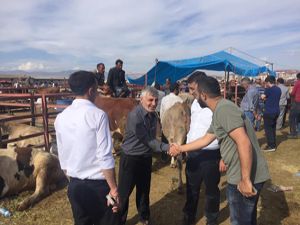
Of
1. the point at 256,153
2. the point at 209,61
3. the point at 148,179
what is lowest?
the point at 148,179

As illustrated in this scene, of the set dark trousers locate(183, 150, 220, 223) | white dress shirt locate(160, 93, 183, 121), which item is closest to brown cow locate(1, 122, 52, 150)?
white dress shirt locate(160, 93, 183, 121)

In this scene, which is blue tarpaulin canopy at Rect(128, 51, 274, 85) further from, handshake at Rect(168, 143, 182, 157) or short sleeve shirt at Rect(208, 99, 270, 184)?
short sleeve shirt at Rect(208, 99, 270, 184)

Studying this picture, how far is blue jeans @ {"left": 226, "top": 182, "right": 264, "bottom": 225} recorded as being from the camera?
2766 millimetres

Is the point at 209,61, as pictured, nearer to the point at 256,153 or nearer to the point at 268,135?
the point at 268,135

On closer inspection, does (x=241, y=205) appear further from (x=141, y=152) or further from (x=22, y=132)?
(x=22, y=132)

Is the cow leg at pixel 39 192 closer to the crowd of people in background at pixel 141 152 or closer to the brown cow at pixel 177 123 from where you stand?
the crowd of people in background at pixel 141 152

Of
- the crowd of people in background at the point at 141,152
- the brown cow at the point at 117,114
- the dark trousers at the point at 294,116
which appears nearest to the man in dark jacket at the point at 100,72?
the brown cow at the point at 117,114

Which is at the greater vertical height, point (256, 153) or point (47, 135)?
point (256, 153)

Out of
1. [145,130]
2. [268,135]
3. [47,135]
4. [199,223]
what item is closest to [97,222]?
[145,130]

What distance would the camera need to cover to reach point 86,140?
7.91 ft

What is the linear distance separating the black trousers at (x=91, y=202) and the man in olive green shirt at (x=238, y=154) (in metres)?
1.06

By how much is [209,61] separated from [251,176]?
10721mm

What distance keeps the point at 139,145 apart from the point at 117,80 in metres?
5.99

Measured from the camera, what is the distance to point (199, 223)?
4.40 metres
